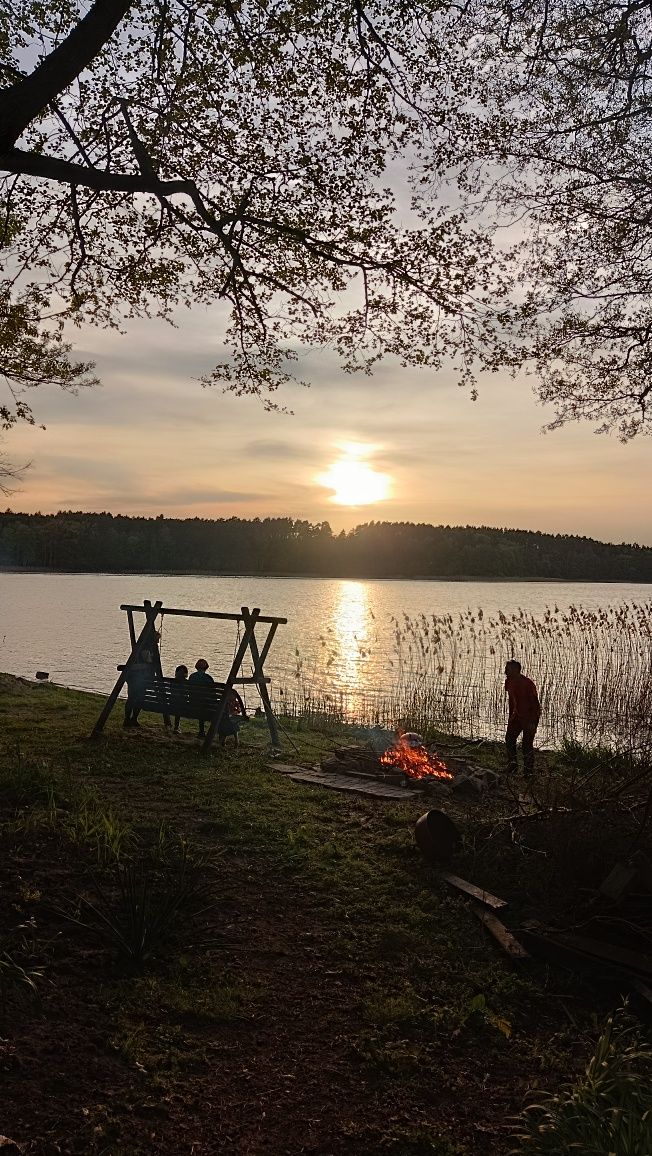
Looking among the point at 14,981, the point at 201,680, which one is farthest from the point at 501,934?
the point at 201,680

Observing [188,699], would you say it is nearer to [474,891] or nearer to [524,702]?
[524,702]

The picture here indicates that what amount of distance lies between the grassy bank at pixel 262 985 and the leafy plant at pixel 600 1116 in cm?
27

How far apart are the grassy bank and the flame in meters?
2.31

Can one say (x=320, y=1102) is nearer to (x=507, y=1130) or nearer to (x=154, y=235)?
(x=507, y=1130)

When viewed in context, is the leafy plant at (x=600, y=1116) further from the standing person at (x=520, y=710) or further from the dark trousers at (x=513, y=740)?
the standing person at (x=520, y=710)

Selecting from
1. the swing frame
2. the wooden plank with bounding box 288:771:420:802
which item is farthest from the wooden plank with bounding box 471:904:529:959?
the swing frame

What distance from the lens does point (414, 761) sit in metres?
11.4

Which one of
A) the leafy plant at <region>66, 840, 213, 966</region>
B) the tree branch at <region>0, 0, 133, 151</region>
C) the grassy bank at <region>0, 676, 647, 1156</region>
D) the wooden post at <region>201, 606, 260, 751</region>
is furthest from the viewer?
the wooden post at <region>201, 606, 260, 751</region>

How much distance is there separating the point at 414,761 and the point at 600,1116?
8083 millimetres

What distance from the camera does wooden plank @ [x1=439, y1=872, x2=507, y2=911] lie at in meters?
6.43

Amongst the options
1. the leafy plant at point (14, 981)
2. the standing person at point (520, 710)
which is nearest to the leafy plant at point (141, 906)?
the leafy plant at point (14, 981)

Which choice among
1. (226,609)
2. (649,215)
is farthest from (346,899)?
(226,609)

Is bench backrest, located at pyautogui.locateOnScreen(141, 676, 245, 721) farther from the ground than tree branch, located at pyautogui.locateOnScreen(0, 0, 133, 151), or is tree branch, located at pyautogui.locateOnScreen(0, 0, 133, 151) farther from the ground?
tree branch, located at pyautogui.locateOnScreen(0, 0, 133, 151)

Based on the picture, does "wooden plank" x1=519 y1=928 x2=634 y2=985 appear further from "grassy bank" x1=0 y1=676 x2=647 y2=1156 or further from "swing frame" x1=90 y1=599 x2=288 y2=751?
"swing frame" x1=90 y1=599 x2=288 y2=751
